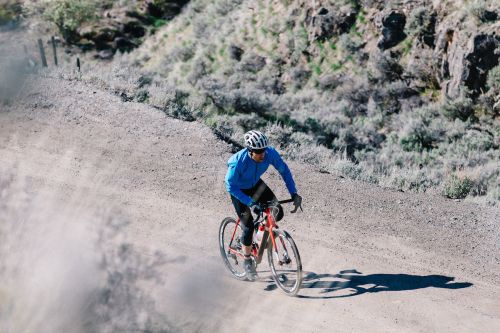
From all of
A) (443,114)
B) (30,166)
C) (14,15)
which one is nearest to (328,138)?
(443,114)

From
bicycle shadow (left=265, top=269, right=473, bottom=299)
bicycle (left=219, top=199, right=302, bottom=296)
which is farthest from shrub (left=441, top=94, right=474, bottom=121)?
bicycle (left=219, top=199, right=302, bottom=296)

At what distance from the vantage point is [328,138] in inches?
679

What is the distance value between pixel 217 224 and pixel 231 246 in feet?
4.34

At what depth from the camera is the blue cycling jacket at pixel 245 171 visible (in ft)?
22.4

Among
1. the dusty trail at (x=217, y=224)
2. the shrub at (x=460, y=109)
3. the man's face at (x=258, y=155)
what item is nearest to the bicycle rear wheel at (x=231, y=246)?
the dusty trail at (x=217, y=224)

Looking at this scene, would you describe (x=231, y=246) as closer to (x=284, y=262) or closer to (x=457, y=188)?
(x=284, y=262)

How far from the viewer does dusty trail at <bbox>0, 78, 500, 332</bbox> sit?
6.90 metres

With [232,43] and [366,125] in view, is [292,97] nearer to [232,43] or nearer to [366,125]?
[366,125]

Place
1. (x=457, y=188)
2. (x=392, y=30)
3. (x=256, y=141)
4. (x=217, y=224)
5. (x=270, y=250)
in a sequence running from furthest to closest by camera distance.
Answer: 1. (x=392, y=30)
2. (x=457, y=188)
3. (x=217, y=224)
4. (x=270, y=250)
5. (x=256, y=141)

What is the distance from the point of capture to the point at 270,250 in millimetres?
7254

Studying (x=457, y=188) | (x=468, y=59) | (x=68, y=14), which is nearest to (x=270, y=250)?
(x=457, y=188)

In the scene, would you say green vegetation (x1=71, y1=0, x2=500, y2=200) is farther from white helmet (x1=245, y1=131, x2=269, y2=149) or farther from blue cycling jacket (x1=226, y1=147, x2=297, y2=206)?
white helmet (x1=245, y1=131, x2=269, y2=149)

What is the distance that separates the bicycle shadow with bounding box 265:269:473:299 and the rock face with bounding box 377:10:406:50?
14180mm

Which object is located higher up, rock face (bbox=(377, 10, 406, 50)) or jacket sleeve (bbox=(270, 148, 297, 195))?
jacket sleeve (bbox=(270, 148, 297, 195))
